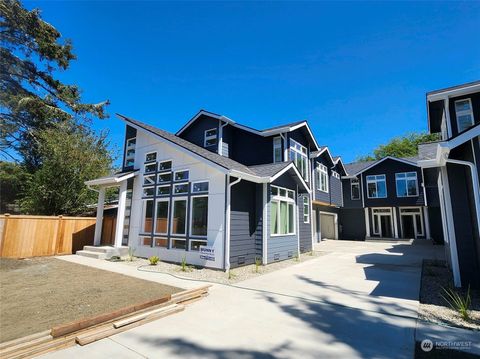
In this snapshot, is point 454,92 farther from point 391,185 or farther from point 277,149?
point 391,185

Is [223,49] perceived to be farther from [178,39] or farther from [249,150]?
[249,150]

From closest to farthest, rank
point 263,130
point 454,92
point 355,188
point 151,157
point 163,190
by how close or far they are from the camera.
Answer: point 454,92, point 163,190, point 151,157, point 263,130, point 355,188

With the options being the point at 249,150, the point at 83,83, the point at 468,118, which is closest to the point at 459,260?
the point at 468,118

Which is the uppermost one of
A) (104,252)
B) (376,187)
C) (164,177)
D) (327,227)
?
(376,187)

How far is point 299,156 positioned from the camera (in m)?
14.7

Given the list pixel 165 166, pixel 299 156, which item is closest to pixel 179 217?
pixel 165 166

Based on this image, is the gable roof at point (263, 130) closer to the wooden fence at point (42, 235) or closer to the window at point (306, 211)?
the window at point (306, 211)

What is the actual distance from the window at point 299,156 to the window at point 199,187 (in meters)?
5.76

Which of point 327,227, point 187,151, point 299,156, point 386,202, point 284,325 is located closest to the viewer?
point 284,325

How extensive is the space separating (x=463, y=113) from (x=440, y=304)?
23.1 feet

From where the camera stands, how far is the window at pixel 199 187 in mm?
9458

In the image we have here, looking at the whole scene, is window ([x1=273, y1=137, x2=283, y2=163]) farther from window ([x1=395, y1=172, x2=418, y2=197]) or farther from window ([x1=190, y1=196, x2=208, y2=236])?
window ([x1=395, y1=172, x2=418, y2=197])

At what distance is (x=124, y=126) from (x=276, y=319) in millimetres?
12773

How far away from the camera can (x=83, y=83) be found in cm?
2280
